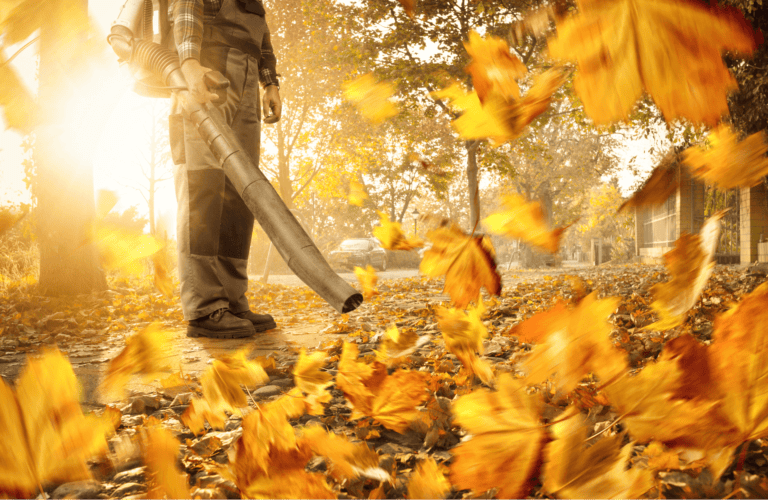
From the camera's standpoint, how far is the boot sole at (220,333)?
2.36 meters

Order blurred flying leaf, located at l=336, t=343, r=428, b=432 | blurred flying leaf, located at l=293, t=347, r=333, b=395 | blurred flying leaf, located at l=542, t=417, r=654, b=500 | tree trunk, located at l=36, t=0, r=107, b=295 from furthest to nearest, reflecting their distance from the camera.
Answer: tree trunk, located at l=36, t=0, r=107, b=295 → blurred flying leaf, located at l=293, t=347, r=333, b=395 → blurred flying leaf, located at l=336, t=343, r=428, b=432 → blurred flying leaf, located at l=542, t=417, r=654, b=500

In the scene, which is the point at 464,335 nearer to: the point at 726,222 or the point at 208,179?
the point at 208,179

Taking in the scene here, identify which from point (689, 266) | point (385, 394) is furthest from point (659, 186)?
point (385, 394)

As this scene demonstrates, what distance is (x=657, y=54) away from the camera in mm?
1031

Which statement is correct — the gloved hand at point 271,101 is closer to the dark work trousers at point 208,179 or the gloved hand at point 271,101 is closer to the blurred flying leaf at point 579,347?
the dark work trousers at point 208,179

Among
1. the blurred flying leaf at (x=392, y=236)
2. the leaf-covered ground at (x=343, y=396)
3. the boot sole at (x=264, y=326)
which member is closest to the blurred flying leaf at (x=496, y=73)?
the blurred flying leaf at (x=392, y=236)

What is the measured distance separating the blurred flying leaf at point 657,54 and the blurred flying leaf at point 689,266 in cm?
32

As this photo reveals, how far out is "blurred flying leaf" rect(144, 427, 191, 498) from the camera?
34.5 inches

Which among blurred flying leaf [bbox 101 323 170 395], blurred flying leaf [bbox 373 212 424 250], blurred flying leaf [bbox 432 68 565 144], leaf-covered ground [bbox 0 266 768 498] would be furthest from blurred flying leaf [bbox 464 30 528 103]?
blurred flying leaf [bbox 101 323 170 395]

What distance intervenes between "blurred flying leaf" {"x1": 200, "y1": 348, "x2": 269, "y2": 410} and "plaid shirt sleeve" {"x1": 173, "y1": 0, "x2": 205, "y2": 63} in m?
1.28

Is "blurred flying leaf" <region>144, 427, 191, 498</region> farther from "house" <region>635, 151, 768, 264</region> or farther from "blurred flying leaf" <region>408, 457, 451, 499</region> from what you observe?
"house" <region>635, 151, 768, 264</region>

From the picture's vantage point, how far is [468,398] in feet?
3.89

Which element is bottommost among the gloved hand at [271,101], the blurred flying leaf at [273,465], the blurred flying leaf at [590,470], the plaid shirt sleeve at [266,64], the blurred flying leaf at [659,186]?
the blurred flying leaf at [273,465]

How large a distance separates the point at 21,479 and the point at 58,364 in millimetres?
454
